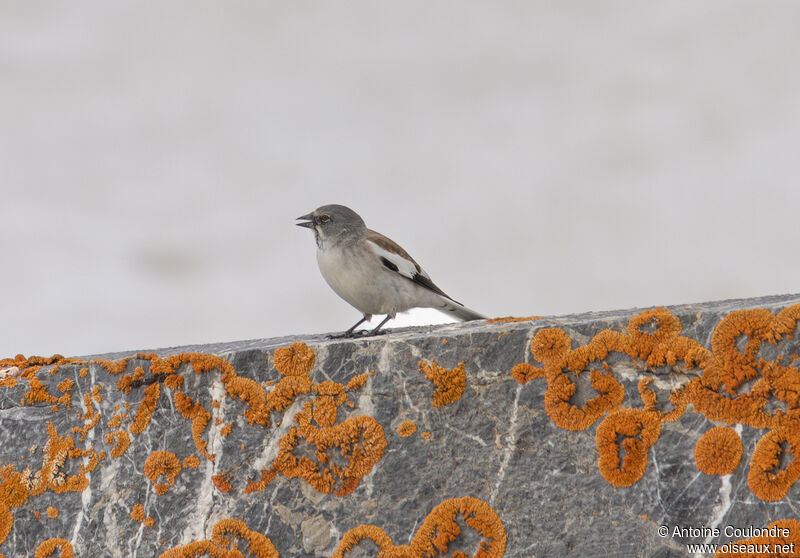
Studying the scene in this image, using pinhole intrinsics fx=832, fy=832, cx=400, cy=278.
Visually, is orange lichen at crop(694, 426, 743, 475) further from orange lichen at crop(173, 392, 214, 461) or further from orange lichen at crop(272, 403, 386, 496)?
orange lichen at crop(173, 392, 214, 461)

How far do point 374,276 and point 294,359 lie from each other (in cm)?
200

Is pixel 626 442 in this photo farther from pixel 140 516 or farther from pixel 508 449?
pixel 140 516

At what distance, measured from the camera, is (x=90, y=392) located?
327 cm

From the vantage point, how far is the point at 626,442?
9.12ft

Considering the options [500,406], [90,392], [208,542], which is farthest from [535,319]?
[90,392]

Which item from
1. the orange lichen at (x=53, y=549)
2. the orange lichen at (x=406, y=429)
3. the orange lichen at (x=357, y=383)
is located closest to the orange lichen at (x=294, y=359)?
the orange lichen at (x=357, y=383)

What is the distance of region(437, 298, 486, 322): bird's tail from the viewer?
5.22 metres

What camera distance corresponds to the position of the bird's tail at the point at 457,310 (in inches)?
206

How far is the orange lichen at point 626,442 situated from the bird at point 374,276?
2280mm

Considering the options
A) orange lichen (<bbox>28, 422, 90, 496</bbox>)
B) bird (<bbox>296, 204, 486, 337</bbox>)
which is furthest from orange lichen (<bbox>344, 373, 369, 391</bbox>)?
bird (<bbox>296, 204, 486, 337</bbox>)

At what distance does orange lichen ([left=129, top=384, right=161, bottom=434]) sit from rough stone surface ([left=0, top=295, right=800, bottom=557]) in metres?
0.02

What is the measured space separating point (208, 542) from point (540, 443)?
1.24 metres

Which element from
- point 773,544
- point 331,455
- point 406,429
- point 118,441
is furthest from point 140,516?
point 773,544

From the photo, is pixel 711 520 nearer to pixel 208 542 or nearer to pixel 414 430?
pixel 414 430
